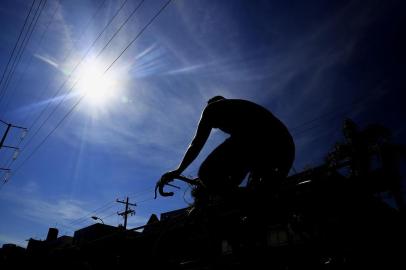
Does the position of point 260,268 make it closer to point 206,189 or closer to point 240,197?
point 240,197

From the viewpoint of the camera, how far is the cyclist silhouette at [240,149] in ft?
8.73

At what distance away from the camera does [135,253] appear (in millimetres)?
4199

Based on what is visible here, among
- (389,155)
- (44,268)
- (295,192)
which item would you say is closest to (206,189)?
(295,192)

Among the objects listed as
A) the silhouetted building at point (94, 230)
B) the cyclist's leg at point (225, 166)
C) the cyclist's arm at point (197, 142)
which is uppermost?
the silhouetted building at point (94, 230)

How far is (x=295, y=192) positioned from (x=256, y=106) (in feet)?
3.34

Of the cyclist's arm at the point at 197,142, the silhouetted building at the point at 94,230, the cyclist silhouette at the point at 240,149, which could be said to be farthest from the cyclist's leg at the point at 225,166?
the silhouetted building at the point at 94,230

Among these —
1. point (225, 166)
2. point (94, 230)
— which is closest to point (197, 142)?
point (225, 166)

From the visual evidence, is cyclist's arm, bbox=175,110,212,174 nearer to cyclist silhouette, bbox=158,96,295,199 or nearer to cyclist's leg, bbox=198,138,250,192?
cyclist silhouette, bbox=158,96,295,199

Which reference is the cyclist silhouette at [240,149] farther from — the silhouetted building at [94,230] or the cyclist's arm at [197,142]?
the silhouetted building at [94,230]

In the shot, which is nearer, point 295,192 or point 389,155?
point 389,155

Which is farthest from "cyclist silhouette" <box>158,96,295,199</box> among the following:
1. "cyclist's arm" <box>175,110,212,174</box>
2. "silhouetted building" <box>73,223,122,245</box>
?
"silhouetted building" <box>73,223,122,245</box>

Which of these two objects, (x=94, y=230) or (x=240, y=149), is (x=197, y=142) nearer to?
A: (x=240, y=149)

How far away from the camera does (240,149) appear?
272 cm

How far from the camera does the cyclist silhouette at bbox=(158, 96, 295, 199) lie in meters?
2.66
